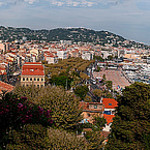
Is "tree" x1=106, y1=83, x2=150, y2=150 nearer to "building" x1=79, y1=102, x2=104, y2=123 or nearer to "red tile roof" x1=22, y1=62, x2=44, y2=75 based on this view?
"building" x1=79, y1=102, x2=104, y2=123

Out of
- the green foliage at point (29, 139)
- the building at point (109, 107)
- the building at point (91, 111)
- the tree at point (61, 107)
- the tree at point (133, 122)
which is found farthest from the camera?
the building at point (109, 107)

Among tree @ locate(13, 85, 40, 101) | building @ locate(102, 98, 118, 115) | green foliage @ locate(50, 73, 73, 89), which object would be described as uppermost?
tree @ locate(13, 85, 40, 101)

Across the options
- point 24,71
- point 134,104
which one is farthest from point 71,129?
point 24,71

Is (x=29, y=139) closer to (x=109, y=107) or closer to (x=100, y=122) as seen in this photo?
(x=100, y=122)

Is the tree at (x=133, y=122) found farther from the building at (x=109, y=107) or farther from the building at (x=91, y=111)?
the building at (x=109, y=107)

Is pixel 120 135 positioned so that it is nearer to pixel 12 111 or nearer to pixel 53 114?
pixel 53 114

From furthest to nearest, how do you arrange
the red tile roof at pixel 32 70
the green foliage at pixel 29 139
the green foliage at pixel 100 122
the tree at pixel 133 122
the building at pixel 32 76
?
the red tile roof at pixel 32 70
the building at pixel 32 76
the green foliage at pixel 100 122
the tree at pixel 133 122
the green foliage at pixel 29 139

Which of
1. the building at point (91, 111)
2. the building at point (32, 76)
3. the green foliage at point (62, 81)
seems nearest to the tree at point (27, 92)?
the building at point (91, 111)

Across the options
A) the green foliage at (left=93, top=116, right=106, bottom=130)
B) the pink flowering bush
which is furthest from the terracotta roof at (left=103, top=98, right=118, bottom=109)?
the pink flowering bush
